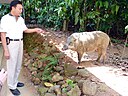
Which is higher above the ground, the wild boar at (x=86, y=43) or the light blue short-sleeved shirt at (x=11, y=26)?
the light blue short-sleeved shirt at (x=11, y=26)

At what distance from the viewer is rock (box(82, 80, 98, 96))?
11.4 feet

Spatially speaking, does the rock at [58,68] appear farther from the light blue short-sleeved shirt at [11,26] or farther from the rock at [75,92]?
the light blue short-sleeved shirt at [11,26]

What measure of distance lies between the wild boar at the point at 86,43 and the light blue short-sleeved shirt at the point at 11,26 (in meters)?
1.19

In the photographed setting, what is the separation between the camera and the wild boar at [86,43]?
444 cm

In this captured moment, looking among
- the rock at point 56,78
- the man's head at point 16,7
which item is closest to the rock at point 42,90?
the rock at point 56,78

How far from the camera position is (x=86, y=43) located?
4527 mm

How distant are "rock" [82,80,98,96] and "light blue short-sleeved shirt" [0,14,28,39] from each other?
1.16m

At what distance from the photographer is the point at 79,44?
14.7ft

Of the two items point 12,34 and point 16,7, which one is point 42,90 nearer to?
point 12,34

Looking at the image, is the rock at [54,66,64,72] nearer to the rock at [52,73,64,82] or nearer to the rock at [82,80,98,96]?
the rock at [52,73,64,82]

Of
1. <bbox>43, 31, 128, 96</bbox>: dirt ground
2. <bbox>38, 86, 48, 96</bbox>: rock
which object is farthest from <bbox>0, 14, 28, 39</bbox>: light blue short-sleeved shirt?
<bbox>43, 31, 128, 96</bbox>: dirt ground

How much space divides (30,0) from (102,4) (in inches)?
147

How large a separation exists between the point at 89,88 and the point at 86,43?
1204 millimetres

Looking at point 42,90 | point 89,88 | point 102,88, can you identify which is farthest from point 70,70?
point 102,88
